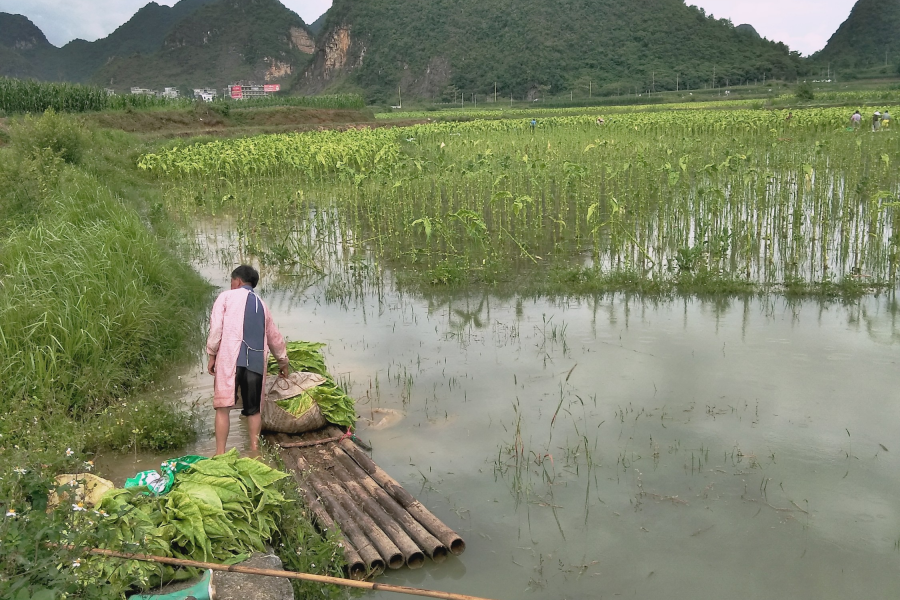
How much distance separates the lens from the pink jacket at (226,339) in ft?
15.8

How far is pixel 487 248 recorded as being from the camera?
10414 mm

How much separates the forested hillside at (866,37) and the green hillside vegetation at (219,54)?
266 feet

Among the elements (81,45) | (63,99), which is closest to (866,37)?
(63,99)

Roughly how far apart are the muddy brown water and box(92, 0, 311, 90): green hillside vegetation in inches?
4887

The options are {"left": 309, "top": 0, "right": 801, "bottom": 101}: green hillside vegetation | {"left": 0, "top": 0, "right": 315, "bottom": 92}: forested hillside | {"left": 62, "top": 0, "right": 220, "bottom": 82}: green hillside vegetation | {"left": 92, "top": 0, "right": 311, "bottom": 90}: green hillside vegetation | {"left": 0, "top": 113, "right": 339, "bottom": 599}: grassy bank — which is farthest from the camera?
{"left": 62, "top": 0, "right": 220, "bottom": 82}: green hillside vegetation

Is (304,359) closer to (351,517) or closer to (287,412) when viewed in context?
(287,412)

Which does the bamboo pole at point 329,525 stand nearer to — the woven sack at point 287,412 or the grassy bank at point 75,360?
the grassy bank at point 75,360

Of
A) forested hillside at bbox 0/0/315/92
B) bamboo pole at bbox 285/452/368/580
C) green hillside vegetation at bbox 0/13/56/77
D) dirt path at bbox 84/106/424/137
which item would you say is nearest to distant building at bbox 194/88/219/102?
dirt path at bbox 84/106/424/137

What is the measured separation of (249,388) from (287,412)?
35 cm

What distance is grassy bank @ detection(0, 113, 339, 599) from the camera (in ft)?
9.21

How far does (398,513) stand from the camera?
4.14 metres

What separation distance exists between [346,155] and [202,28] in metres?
127

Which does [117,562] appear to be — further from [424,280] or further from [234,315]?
[424,280]

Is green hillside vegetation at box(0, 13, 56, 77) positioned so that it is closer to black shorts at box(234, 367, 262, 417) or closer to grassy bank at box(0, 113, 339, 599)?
grassy bank at box(0, 113, 339, 599)
